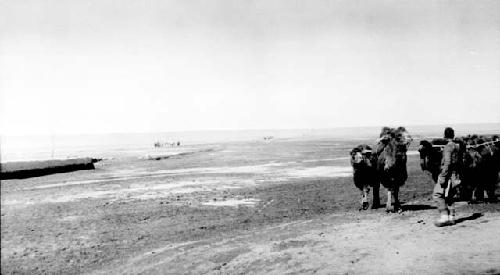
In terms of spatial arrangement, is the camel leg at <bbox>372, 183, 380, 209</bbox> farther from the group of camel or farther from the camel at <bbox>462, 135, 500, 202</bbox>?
the camel at <bbox>462, 135, 500, 202</bbox>

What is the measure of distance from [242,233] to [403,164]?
4.94 meters

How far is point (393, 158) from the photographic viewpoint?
460 inches

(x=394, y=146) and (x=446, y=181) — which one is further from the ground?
(x=394, y=146)

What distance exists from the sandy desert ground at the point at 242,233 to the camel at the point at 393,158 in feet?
2.66

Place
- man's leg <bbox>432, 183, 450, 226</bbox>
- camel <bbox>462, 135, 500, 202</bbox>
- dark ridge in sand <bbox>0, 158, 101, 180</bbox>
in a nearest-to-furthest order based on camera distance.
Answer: man's leg <bbox>432, 183, 450, 226</bbox>, camel <bbox>462, 135, 500, 202</bbox>, dark ridge in sand <bbox>0, 158, 101, 180</bbox>

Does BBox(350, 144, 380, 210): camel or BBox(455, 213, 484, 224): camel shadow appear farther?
BBox(350, 144, 380, 210): camel

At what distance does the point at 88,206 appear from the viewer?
1627 centimetres

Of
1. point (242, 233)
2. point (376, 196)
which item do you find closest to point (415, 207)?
point (376, 196)

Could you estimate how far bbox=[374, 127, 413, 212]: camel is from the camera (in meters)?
11.6

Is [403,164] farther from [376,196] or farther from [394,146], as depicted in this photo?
[376,196]

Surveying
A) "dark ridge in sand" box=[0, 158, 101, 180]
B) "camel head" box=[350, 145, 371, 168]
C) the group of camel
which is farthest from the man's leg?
"dark ridge in sand" box=[0, 158, 101, 180]

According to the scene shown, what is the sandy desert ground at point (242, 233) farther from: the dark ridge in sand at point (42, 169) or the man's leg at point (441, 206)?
the dark ridge in sand at point (42, 169)

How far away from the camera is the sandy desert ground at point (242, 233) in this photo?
25.0ft

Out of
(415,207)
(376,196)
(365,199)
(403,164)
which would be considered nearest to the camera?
(403,164)
